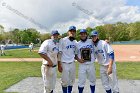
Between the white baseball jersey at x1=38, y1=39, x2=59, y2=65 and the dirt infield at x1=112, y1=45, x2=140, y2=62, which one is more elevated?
the white baseball jersey at x1=38, y1=39, x2=59, y2=65

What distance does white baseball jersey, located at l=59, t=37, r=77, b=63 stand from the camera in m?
7.04

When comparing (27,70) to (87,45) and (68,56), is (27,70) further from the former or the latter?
(87,45)

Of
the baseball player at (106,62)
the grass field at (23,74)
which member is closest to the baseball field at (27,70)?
the grass field at (23,74)

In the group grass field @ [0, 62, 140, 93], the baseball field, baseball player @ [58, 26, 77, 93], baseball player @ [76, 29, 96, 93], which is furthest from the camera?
the baseball field

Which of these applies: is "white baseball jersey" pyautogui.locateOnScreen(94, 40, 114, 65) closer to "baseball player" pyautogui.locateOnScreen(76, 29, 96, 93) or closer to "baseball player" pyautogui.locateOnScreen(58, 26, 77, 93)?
"baseball player" pyautogui.locateOnScreen(76, 29, 96, 93)

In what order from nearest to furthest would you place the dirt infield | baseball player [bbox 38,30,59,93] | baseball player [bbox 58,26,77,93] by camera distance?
baseball player [bbox 38,30,59,93], baseball player [bbox 58,26,77,93], the dirt infield

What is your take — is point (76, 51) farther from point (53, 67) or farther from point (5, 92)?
point (5, 92)

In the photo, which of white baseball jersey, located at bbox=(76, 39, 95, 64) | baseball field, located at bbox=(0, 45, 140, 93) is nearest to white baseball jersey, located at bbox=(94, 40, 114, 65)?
white baseball jersey, located at bbox=(76, 39, 95, 64)

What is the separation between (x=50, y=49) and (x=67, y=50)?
604 mm

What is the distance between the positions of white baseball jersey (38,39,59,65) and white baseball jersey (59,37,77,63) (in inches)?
13.2

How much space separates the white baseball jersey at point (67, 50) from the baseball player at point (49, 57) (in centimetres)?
33

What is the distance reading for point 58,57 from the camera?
22.9 ft

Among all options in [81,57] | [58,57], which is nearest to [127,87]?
[81,57]

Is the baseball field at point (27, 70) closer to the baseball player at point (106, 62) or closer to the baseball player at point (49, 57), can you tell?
the baseball player at point (49, 57)
